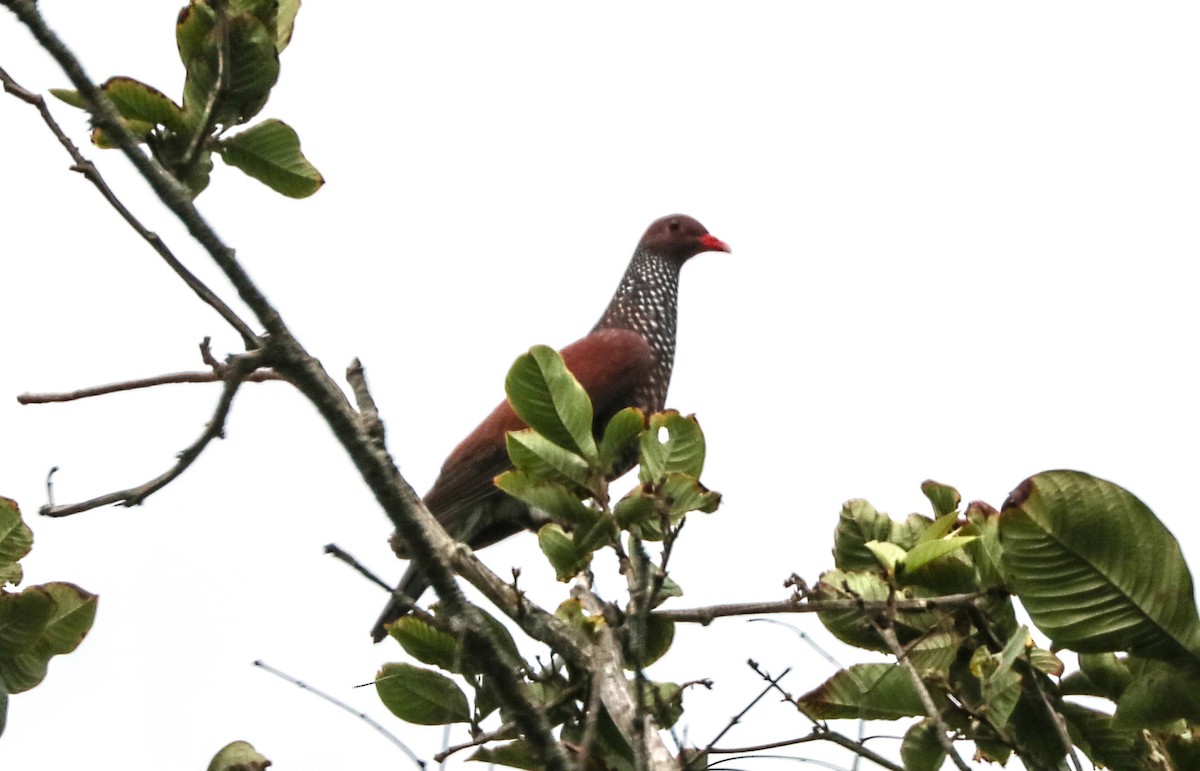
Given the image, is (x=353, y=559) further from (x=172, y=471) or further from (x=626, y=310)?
(x=626, y=310)

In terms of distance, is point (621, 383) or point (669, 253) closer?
point (621, 383)

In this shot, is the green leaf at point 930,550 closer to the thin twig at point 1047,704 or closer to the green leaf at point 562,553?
the thin twig at point 1047,704

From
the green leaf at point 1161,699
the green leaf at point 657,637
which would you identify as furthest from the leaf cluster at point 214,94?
the green leaf at point 1161,699

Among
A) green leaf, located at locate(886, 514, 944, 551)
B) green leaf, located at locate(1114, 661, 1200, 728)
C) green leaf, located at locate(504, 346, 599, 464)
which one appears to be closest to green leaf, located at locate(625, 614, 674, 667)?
green leaf, located at locate(504, 346, 599, 464)

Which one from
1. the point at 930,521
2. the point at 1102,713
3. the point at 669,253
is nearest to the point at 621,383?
the point at 669,253

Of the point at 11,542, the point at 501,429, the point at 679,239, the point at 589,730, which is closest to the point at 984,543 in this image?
the point at 589,730

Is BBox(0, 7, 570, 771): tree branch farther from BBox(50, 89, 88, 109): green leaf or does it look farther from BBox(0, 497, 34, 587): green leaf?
BBox(0, 497, 34, 587): green leaf

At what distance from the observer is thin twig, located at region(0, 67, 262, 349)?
5.80 feet

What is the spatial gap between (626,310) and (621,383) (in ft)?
2.83

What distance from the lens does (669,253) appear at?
674 cm

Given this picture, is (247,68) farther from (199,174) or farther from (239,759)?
(239,759)

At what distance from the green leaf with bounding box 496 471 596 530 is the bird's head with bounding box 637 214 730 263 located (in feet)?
13.9

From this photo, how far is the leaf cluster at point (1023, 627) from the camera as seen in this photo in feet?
6.44

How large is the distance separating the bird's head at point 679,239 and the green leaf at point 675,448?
4.27 metres
